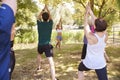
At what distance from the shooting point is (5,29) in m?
1.81

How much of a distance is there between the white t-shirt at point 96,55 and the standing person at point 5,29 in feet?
10.7

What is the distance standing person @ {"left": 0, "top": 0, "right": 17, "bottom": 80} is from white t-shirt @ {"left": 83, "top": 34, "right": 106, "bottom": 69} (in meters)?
3.27

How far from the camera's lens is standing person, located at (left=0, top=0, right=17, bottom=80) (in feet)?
5.92

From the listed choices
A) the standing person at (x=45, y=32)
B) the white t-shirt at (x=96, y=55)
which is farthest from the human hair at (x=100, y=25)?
the standing person at (x=45, y=32)

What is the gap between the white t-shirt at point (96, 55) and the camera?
511 centimetres

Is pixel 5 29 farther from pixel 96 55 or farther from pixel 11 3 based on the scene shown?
pixel 96 55

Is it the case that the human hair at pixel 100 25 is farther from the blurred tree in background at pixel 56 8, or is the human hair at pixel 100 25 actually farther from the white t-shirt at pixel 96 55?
the blurred tree in background at pixel 56 8

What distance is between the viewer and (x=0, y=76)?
6.34ft

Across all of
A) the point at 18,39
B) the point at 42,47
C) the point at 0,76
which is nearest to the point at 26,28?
the point at 18,39

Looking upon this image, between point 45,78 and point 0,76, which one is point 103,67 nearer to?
point 45,78

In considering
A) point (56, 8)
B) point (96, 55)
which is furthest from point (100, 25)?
point (56, 8)

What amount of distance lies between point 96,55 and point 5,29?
3.55 m

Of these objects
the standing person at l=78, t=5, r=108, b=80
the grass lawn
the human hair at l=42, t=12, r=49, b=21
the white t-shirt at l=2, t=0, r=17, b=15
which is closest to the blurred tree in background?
the grass lawn

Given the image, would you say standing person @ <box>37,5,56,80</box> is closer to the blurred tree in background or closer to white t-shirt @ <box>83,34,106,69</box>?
white t-shirt @ <box>83,34,106,69</box>
